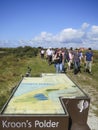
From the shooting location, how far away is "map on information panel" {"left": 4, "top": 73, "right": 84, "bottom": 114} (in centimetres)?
555

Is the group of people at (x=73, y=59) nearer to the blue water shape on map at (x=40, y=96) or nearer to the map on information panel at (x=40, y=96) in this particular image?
the map on information panel at (x=40, y=96)

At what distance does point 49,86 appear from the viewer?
791 centimetres

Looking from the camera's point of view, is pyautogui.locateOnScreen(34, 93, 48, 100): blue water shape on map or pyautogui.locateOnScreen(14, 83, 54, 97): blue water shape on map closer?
pyautogui.locateOnScreen(34, 93, 48, 100): blue water shape on map

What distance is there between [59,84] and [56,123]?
3.10m

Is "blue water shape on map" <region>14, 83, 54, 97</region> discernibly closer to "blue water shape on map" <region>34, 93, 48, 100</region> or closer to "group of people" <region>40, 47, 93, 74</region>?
"blue water shape on map" <region>34, 93, 48, 100</region>

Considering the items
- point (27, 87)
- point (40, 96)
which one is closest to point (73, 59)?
point (27, 87)

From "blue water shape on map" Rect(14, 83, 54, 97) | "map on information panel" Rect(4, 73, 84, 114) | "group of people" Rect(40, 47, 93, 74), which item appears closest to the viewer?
"map on information panel" Rect(4, 73, 84, 114)

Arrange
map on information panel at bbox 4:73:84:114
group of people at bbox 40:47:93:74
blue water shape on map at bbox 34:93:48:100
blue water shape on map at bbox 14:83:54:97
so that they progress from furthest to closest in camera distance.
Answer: group of people at bbox 40:47:93:74, blue water shape on map at bbox 14:83:54:97, blue water shape on map at bbox 34:93:48:100, map on information panel at bbox 4:73:84:114

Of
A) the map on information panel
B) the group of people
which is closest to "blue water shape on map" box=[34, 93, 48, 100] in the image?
the map on information panel

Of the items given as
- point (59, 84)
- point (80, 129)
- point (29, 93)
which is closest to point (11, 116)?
point (29, 93)

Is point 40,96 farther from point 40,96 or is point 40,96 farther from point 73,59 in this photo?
point 73,59

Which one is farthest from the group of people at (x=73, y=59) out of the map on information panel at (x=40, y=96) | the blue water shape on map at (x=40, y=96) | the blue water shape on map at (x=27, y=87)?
the blue water shape on map at (x=40, y=96)

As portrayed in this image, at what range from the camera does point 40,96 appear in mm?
6637

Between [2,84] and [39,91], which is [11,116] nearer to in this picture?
[39,91]
